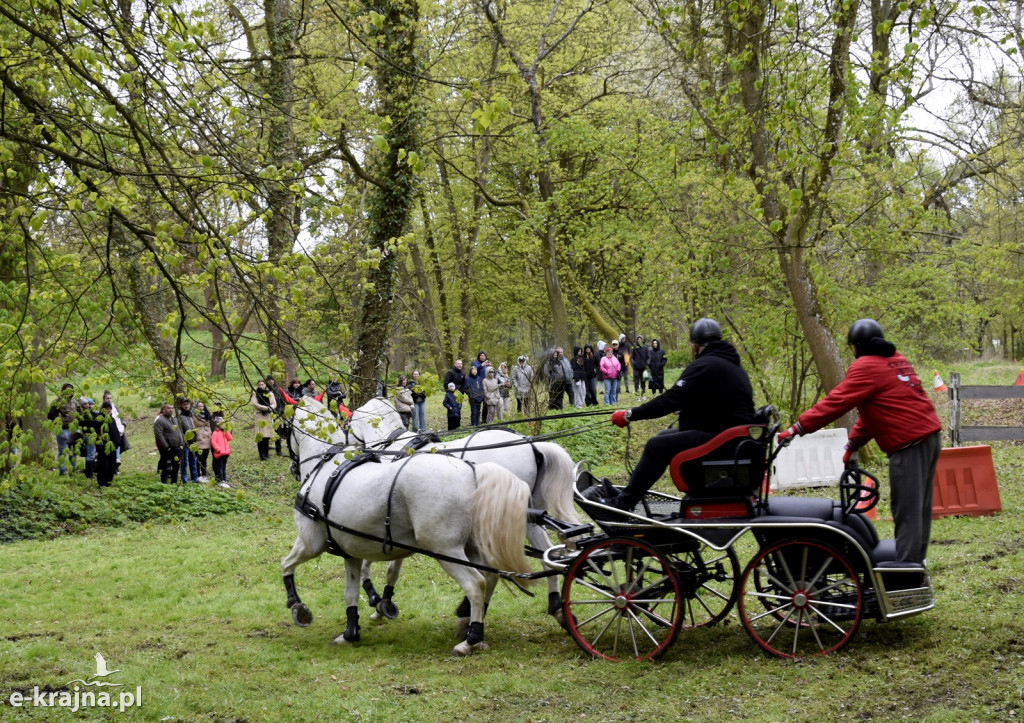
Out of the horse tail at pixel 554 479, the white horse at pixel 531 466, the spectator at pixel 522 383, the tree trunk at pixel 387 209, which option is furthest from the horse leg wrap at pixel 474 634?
the spectator at pixel 522 383

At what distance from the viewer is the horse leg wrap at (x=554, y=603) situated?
24.3 ft

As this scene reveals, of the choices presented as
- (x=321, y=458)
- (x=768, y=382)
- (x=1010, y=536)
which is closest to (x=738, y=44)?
(x=768, y=382)

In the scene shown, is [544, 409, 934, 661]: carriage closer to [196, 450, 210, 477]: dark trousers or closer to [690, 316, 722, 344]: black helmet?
[690, 316, 722, 344]: black helmet

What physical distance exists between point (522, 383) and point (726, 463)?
13833 millimetres

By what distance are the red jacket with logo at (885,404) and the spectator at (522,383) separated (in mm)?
13110

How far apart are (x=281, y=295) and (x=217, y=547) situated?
707cm

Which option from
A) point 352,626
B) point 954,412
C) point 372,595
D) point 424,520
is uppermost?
point 954,412

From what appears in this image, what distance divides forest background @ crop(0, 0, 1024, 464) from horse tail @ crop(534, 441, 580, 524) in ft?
6.08

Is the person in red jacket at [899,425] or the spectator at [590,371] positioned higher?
the spectator at [590,371]

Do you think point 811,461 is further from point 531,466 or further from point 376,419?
point 376,419

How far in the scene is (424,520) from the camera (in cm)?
707

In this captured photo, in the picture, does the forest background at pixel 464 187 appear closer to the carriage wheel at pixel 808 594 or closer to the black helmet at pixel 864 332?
the black helmet at pixel 864 332

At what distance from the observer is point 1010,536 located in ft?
29.2

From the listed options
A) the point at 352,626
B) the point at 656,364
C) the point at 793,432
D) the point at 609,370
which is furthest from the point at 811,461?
the point at 656,364
